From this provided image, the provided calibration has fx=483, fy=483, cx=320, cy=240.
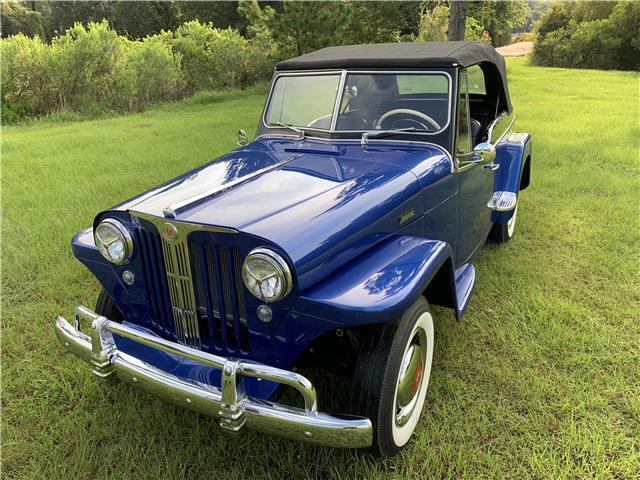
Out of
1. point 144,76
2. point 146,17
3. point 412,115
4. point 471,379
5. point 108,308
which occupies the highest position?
point 146,17

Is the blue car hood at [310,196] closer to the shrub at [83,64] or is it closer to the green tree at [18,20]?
the shrub at [83,64]

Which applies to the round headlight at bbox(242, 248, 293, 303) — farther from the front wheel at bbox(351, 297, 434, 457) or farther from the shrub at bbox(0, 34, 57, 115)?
the shrub at bbox(0, 34, 57, 115)

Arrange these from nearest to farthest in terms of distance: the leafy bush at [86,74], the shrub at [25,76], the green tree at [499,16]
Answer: the shrub at [25,76] → the leafy bush at [86,74] → the green tree at [499,16]

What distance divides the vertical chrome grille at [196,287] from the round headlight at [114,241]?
0.05 m

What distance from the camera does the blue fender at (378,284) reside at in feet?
5.74

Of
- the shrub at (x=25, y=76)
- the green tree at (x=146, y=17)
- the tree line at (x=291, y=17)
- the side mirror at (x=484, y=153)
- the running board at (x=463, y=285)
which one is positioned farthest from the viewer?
the green tree at (x=146, y=17)

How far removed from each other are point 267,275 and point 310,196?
571 mm

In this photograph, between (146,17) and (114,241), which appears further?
(146,17)

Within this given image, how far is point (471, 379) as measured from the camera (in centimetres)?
265

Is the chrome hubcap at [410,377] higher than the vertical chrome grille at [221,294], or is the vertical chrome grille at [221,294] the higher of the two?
the vertical chrome grille at [221,294]

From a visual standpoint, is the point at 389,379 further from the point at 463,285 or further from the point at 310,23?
the point at 310,23

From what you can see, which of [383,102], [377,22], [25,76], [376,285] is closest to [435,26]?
[377,22]

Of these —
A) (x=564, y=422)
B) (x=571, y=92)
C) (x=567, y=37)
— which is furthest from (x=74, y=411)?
(x=567, y=37)

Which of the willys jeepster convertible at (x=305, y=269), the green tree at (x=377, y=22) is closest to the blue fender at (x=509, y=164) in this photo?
the willys jeepster convertible at (x=305, y=269)
